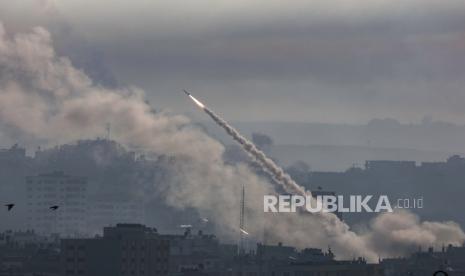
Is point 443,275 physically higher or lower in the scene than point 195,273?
lower

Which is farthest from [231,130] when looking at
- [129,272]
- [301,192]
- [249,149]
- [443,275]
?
[443,275]

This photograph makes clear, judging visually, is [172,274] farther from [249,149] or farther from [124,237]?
[249,149]

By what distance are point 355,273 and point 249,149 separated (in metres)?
38.4

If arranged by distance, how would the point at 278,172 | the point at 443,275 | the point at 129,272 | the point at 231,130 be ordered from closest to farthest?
1. the point at 443,275
2. the point at 231,130
3. the point at 278,172
4. the point at 129,272

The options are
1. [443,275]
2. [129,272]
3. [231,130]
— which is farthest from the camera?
[129,272]

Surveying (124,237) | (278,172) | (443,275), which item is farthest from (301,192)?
(443,275)

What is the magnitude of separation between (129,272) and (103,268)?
369 cm

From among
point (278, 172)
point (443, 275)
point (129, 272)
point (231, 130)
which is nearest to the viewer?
point (443, 275)

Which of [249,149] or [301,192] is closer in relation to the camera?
[249,149]

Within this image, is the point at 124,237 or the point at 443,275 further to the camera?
the point at 124,237

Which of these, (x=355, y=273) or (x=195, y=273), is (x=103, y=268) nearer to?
(x=195, y=273)

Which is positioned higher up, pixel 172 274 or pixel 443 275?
pixel 172 274

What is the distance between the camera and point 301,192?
18375 centimetres

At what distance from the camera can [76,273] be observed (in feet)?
654
